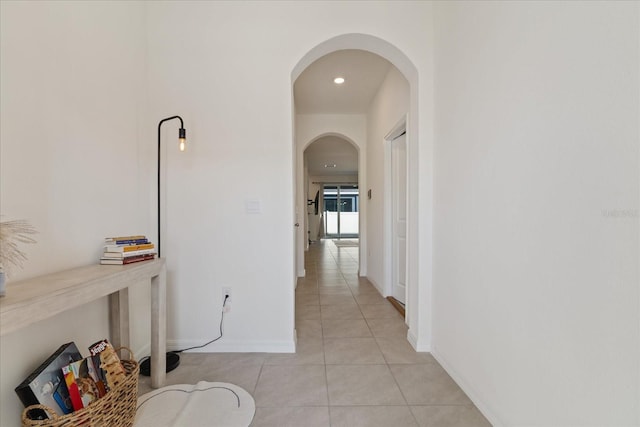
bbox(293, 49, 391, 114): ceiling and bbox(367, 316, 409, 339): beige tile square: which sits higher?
bbox(293, 49, 391, 114): ceiling

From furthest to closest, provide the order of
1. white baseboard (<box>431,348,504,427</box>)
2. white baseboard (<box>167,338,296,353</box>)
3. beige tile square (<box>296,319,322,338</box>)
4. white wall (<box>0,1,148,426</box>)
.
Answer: beige tile square (<box>296,319,322,338</box>) → white baseboard (<box>167,338,296,353</box>) → white baseboard (<box>431,348,504,427</box>) → white wall (<box>0,1,148,426</box>)

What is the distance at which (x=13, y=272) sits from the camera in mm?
1176

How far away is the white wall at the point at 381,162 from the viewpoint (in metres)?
Result: 3.00

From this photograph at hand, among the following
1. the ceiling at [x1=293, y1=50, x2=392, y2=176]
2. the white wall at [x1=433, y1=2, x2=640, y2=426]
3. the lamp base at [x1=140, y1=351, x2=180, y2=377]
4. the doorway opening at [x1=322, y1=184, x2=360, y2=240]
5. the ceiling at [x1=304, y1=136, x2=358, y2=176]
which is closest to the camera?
the white wall at [x1=433, y1=2, x2=640, y2=426]

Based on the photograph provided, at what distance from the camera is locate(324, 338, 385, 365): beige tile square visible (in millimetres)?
2045

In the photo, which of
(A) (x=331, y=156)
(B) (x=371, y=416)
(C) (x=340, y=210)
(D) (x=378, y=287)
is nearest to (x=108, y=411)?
(B) (x=371, y=416)

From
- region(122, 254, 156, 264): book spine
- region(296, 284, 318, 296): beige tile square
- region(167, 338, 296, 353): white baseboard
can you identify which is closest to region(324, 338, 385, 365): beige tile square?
region(167, 338, 296, 353): white baseboard

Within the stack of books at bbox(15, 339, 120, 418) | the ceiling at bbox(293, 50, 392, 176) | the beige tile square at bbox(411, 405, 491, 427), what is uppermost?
the ceiling at bbox(293, 50, 392, 176)

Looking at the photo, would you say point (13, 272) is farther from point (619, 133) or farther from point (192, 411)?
point (619, 133)

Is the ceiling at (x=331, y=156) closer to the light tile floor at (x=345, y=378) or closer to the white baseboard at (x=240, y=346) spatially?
the light tile floor at (x=345, y=378)

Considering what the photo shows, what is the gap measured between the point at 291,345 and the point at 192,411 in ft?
2.67

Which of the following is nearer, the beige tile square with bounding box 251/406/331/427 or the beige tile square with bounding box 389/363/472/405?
the beige tile square with bounding box 251/406/331/427

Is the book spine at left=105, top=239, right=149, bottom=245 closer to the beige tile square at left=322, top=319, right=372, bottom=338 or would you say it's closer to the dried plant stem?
the dried plant stem

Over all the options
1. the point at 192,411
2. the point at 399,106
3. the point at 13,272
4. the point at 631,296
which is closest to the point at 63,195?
the point at 13,272
